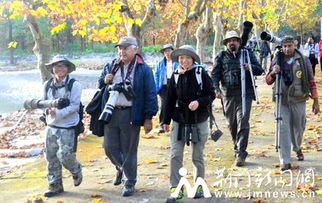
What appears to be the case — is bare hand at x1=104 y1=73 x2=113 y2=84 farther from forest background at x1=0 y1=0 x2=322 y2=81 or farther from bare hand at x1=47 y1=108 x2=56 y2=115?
forest background at x1=0 y1=0 x2=322 y2=81

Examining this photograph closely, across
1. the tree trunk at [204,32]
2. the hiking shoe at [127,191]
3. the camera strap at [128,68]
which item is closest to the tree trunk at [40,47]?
the tree trunk at [204,32]

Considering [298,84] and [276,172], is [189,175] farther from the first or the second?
[298,84]

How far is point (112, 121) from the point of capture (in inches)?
235

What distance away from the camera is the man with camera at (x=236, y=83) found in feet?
23.5

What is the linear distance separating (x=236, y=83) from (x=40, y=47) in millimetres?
7310

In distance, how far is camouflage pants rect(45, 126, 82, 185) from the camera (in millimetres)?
6039

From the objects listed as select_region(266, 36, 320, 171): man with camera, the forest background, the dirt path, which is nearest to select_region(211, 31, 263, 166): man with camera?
the dirt path

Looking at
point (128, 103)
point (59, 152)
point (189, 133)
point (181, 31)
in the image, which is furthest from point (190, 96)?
point (181, 31)

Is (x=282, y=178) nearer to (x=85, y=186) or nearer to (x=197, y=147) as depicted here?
(x=197, y=147)

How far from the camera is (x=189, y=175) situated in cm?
674

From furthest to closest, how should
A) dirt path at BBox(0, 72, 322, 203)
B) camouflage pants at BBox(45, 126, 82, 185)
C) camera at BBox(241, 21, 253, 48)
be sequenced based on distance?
camera at BBox(241, 21, 253, 48), camouflage pants at BBox(45, 126, 82, 185), dirt path at BBox(0, 72, 322, 203)

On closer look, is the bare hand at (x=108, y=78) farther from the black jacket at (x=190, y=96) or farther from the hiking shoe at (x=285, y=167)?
the hiking shoe at (x=285, y=167)

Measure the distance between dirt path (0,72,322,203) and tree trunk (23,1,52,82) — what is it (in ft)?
11.1

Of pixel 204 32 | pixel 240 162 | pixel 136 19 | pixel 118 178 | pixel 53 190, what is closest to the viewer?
pixel 53 190
